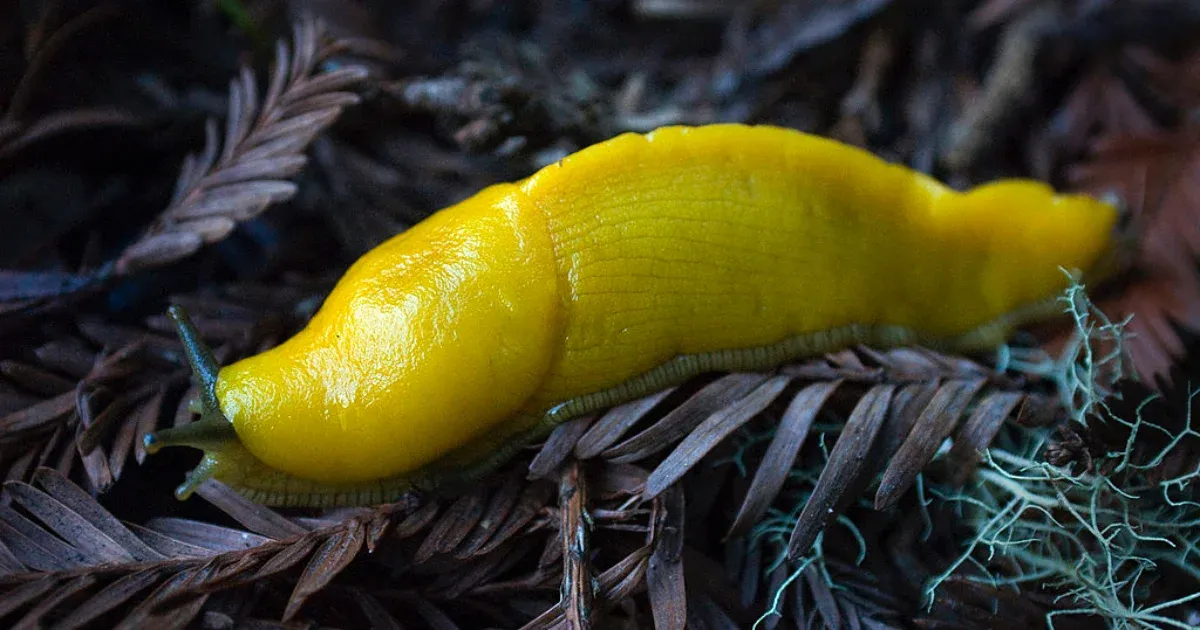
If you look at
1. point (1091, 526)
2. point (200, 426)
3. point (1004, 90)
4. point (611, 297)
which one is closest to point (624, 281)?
point (611, 297)

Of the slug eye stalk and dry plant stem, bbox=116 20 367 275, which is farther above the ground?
dry plant stem, bbox=116 20 367 275

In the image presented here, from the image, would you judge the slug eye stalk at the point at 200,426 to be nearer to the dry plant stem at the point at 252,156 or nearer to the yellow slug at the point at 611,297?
the yellow slug at the point at 611,297

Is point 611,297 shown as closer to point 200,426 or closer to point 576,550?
point 576,550

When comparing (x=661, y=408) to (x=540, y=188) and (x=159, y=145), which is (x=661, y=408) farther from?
(x=159, y=145)

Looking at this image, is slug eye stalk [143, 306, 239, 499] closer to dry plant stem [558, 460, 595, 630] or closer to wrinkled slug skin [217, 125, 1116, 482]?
wrinkled slug skin [217, 125, 1116, 482]

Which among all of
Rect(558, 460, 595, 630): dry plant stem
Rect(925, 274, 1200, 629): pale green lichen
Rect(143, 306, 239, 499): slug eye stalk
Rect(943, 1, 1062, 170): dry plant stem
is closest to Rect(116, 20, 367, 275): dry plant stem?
Rect(143, 306, 239, 499): slug eye stalk
